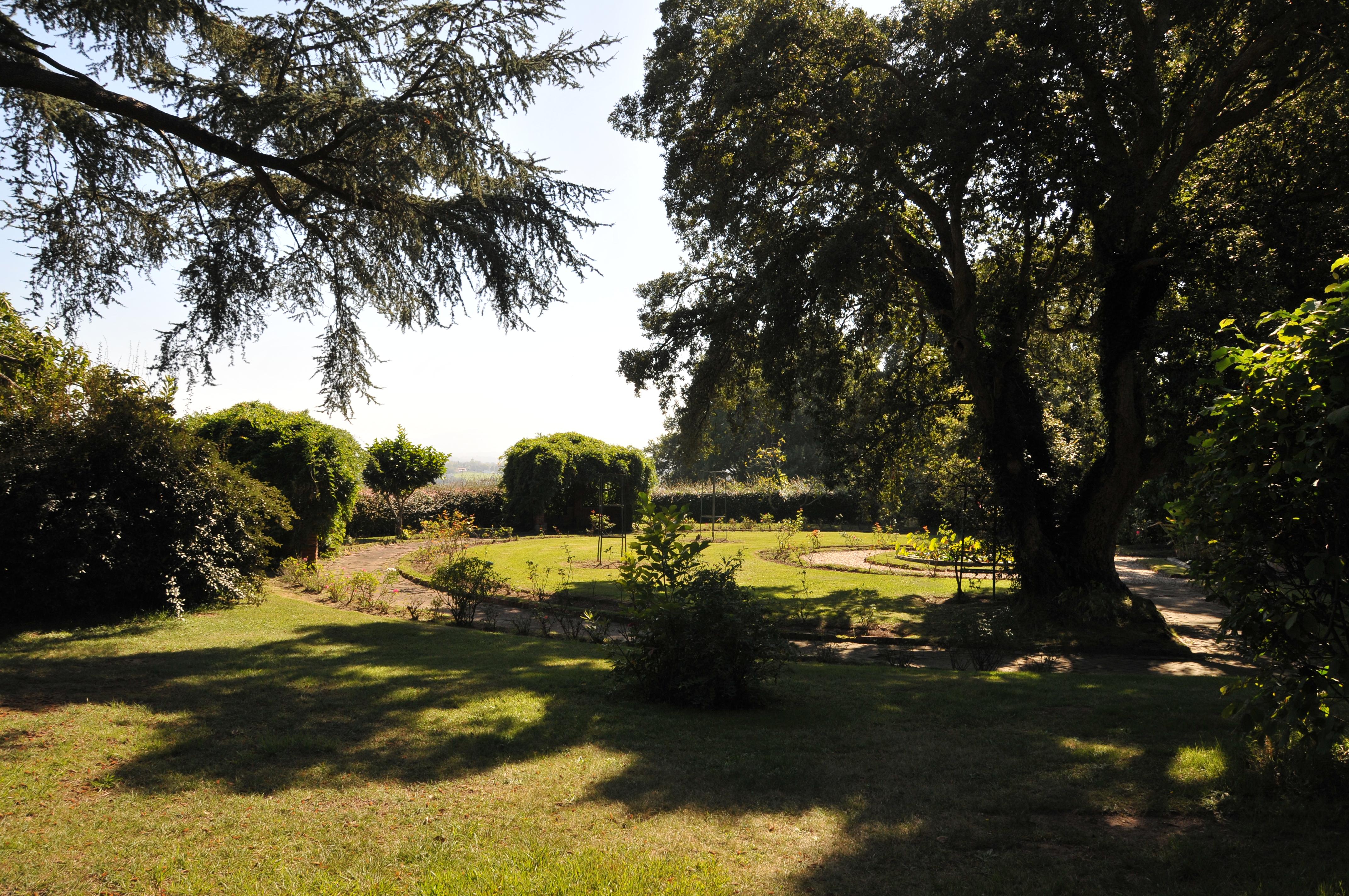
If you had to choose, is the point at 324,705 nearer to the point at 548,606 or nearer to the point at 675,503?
the point at 548,606

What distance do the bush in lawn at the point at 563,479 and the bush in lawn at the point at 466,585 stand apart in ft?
50.7

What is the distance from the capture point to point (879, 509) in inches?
690

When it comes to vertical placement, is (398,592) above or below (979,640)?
below

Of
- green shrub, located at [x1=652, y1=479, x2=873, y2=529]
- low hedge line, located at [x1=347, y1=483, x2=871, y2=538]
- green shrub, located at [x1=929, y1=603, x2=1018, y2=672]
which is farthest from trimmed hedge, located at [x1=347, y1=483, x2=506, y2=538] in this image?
green shrub, located at [x1=929, y1=603, x2=1018, y2=672]

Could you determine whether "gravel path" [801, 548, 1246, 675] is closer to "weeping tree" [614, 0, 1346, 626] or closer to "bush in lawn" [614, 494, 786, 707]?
"weeping tree" [614, 0, 1346, 626]

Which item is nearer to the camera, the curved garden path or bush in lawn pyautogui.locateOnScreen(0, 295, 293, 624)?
bush in lawn pyautogui.locateOnScreen(0, 295, 293, 624)

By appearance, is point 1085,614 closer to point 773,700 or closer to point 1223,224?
point 1223,224

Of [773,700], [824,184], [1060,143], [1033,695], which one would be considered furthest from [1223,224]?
[773,700]

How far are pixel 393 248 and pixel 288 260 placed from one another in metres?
1.45

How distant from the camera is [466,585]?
12570 mm

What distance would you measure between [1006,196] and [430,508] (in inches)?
996

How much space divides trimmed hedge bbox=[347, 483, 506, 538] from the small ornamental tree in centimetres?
52

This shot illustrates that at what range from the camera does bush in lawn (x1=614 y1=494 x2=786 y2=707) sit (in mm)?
6309

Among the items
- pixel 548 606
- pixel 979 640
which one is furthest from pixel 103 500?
pixel 979 640
